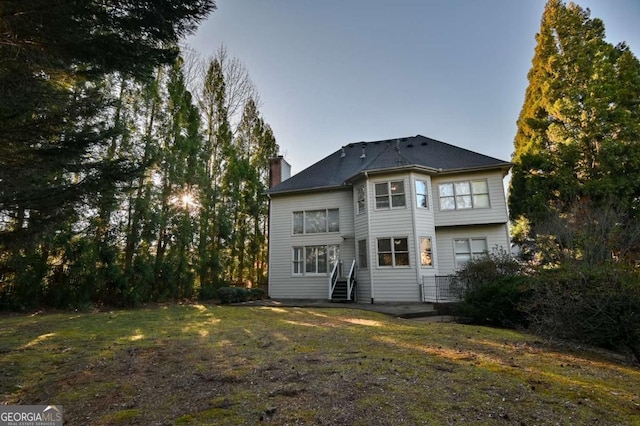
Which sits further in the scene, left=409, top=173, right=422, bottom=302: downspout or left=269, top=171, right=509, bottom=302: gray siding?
left=269, top=171, right=509, bottom=302: gray siding

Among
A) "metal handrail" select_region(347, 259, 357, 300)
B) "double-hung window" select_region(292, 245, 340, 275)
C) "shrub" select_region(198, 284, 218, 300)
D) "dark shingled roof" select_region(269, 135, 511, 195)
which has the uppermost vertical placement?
"dark shingled roof" select_region(269, 135, 511, 195)

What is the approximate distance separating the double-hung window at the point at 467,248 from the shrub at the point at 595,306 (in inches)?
346

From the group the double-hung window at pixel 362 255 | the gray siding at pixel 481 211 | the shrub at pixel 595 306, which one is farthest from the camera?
the double-hung window at pixel 362 255

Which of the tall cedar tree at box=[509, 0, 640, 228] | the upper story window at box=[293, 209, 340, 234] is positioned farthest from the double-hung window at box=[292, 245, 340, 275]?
the tall cedar tree at box=[509, 0, 640, 228]

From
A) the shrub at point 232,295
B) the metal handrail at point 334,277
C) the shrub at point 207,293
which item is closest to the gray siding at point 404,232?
the metal handrail at point 334,277

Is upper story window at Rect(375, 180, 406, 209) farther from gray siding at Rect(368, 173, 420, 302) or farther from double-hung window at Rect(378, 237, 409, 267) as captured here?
double-hung window at Rect(378, 237, 409, 267)

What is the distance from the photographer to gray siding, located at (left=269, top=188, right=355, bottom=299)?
1609cm

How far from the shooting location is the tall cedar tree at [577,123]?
48.4 feet

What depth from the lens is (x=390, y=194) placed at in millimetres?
14578

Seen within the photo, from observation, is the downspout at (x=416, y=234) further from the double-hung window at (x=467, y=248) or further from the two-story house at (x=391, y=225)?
the double-hung window at (x=467, y=248)

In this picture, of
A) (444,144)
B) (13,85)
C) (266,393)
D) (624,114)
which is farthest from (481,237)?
(13,85)

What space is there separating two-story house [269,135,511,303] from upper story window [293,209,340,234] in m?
0.06

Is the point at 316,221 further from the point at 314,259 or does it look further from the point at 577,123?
the point at 577,123

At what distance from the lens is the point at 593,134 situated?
1559cm
